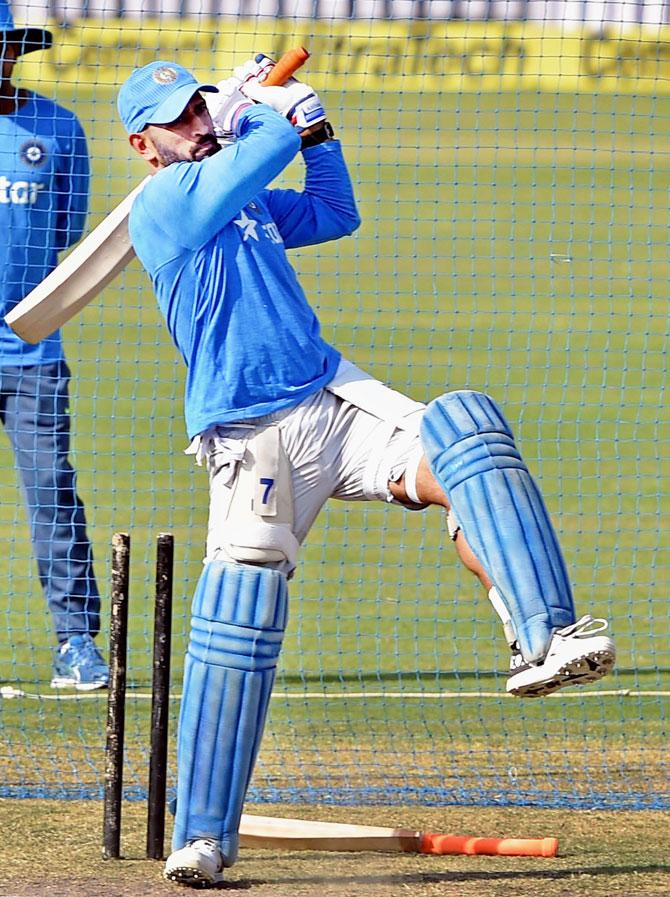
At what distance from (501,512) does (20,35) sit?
3878 mm

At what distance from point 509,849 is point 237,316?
67.1 inches

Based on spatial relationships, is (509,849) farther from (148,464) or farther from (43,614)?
(148,464)

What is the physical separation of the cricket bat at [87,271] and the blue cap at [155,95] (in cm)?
22

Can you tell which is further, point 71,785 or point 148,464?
point 148,464

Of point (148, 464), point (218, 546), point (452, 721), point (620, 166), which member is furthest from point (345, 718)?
point (620, 166)

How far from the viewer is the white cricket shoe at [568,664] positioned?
3857 mm

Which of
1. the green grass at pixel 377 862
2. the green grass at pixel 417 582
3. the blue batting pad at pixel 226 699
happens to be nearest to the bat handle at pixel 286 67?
the blue batting pad at pixel 226 699

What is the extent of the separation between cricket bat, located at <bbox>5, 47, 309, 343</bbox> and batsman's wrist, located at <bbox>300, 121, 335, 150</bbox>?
0.56 feet

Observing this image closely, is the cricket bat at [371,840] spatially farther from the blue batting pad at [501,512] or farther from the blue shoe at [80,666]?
the blue shoe at [80,666]

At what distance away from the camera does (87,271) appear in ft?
15.3

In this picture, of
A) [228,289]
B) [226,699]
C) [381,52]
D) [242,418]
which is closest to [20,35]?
[228,289]

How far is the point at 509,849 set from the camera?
484 cm

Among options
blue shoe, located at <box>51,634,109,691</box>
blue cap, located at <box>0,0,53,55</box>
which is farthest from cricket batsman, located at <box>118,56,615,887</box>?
blue cap, located at <box>0,0,53,55</box>

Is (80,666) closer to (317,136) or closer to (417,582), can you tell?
(417,582)
